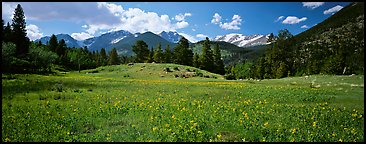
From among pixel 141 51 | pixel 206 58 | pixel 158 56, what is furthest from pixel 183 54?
pixel 141 51

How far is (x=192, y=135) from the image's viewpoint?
32.1 ft

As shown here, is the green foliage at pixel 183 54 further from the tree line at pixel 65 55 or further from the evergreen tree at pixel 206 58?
the evergreen tree at pixel 206 58

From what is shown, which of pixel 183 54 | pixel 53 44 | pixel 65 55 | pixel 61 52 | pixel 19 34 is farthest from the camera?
pixel 61 52

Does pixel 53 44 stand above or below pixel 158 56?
above

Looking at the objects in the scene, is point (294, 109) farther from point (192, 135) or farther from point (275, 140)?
point (192, 135)

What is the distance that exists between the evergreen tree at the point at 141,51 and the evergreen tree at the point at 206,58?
2849 centimetres

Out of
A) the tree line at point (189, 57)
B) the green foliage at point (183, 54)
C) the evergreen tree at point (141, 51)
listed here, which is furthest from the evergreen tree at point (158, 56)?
the evergreen tree at point (141, 51)

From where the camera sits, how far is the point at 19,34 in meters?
88.0

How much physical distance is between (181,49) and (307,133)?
313 ft

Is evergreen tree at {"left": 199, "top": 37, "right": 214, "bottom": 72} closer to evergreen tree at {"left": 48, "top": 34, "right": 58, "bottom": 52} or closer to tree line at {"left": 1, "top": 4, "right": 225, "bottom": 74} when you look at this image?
tree line at {"left": 1, "top": 4, "right": 225, "bottom": 74}

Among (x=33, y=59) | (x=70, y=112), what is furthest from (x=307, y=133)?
(x=33, y=59)

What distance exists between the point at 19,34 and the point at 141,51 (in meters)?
46.8

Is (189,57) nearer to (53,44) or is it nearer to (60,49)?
(60,49)

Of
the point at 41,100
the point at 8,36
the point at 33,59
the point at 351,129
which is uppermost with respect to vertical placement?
Answer: the point at 8,36
